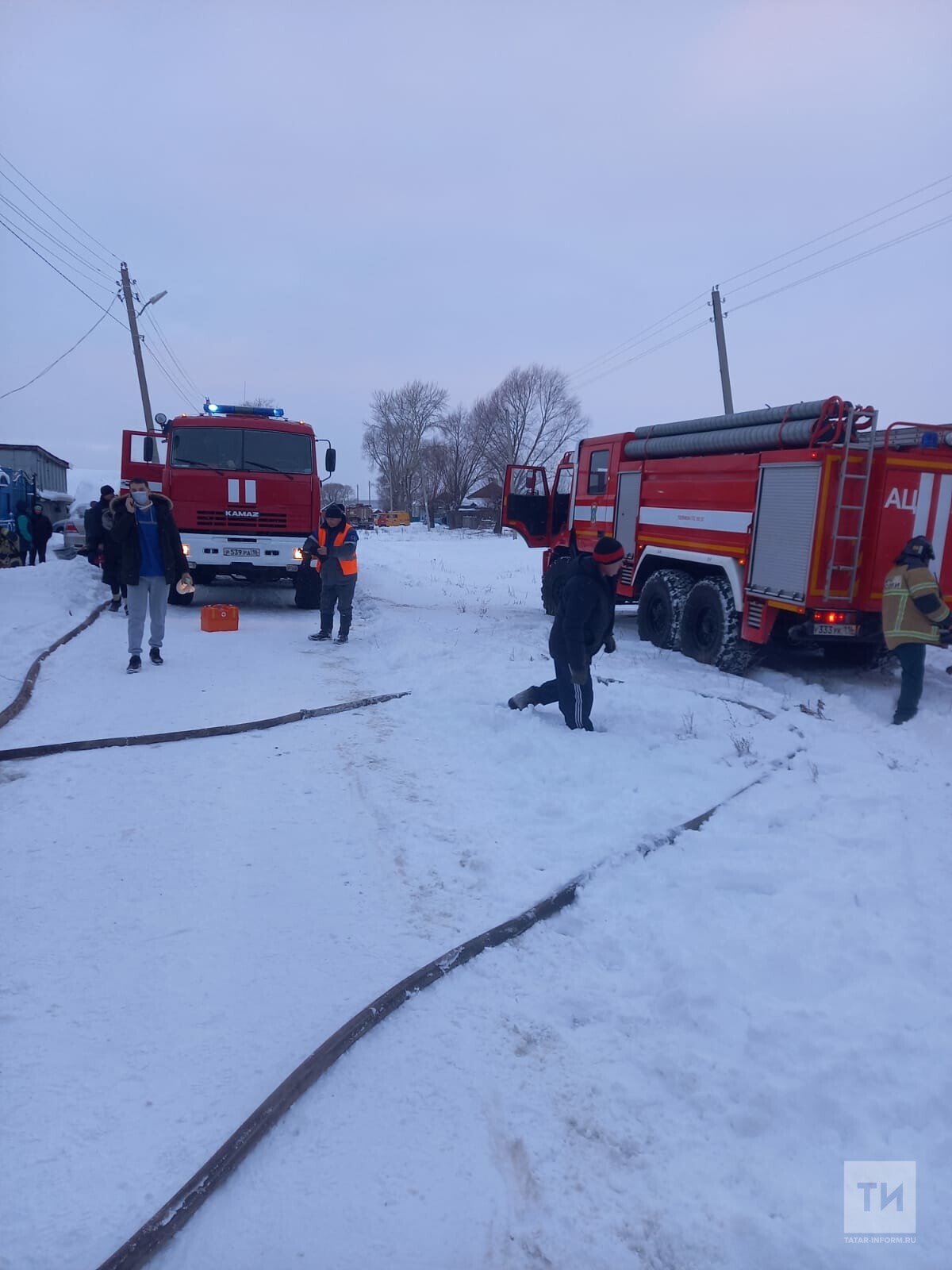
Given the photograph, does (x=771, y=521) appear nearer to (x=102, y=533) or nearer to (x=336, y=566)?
(x=336, y=566)

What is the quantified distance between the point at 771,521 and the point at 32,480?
2341 cm

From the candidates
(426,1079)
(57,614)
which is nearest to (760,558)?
(426,1079)

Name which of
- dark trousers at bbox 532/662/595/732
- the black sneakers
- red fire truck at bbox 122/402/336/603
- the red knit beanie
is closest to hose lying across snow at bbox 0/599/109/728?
red fire truck at bbox 122/402/336/603

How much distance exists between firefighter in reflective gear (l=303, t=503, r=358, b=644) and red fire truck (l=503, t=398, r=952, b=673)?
2605mm

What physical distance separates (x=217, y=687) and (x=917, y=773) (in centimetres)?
592

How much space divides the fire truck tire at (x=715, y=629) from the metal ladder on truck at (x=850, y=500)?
4.40 ft

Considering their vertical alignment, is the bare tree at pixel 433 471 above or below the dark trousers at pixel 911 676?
above

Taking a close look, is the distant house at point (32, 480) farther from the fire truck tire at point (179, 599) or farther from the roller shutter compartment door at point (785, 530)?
the roller shutter compartment door at point (785, 530)

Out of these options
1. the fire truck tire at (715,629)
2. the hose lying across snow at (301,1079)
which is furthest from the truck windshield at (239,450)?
the hose lying across snow at (301,1079)

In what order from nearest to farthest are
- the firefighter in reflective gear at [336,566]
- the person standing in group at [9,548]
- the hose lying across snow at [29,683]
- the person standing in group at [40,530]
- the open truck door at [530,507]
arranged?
the hose lying across snow at [29,683] < the firefighter in reflective gear at [336,566] < the open truck door at [530,507] < the person standing in group at [40,530] < the person standing in group at [9,548]

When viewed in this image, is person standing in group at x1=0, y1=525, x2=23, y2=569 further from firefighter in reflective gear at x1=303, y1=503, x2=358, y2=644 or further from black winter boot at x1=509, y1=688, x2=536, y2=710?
black winter boot at x1=509, y1=688, x2=536, y2=710

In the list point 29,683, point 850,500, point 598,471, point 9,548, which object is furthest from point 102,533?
point 9,548

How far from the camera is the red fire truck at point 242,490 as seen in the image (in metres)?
13.0

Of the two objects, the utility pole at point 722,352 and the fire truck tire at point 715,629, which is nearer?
the fire truck tire at point 715,629
